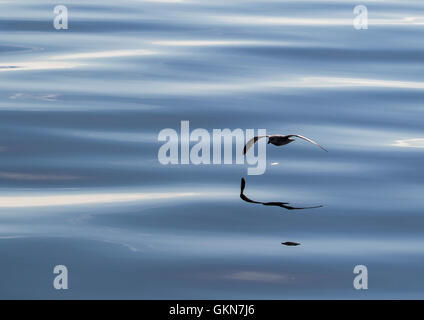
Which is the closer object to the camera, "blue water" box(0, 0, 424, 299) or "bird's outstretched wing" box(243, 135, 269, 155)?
"blue water" box(0, 0, 424, 299)

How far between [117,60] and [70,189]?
2.69 meters

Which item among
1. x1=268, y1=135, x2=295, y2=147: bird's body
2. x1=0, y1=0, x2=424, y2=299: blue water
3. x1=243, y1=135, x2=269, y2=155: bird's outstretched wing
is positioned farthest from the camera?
x1=268, y1=135, x2=295, y2=147: bird's body

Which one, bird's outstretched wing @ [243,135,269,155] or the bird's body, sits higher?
the bird's body

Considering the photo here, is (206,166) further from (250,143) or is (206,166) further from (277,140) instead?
(277,140)

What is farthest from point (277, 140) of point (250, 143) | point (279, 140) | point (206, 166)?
point (206, 166)

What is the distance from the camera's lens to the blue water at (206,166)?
12.6ft

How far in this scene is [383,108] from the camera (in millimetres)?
6180

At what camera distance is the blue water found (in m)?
3.85

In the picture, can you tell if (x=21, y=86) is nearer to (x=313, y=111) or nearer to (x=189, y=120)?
(x=189, y=120)

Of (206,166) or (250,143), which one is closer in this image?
(206,166)

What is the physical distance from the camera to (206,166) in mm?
5023

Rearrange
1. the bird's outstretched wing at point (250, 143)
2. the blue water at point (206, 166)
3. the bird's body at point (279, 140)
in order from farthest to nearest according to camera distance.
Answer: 1. the bird's body at point (279, 140)
2. the bird's outstretched wing at point (250, 143)
3. the blue water at point (206, 166)

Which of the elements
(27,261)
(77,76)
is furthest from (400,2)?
(27,261)

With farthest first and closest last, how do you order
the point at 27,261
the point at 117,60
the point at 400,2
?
the point at 400,2
the point at 117,60
the point at 27,261
